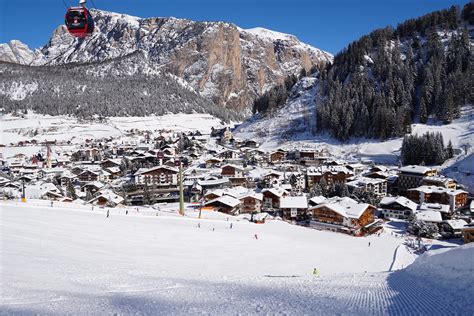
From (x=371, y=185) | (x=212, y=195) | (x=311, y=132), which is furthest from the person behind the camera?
(x=311, y=132)

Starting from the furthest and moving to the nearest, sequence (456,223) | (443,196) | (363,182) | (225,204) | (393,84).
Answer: (393,84) < (363,182) < (443,196) < (225,204) < (456,223)

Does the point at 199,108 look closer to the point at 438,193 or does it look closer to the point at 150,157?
the point at 150,157

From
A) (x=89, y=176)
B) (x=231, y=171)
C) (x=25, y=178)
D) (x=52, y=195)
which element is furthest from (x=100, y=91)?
(x=52, y=195)

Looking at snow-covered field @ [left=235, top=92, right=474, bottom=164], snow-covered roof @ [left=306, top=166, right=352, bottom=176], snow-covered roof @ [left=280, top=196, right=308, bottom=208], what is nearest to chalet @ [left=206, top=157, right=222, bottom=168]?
snow-covered field @ [left=235, top=92, right=474, bottom=164]

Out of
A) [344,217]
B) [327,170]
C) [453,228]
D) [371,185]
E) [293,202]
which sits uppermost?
[327,170]

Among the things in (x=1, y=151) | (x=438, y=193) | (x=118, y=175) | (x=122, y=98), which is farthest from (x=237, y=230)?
(x=122, y=98)

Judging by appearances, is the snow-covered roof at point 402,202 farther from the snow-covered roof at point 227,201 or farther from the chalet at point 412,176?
the snow-covered roof at point 227,201

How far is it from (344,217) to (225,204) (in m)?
12.5

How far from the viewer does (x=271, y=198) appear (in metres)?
41.0

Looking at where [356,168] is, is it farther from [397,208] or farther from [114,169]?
[114,169]

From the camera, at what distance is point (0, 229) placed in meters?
15.0

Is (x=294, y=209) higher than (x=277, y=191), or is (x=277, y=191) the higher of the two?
(x=277, y=191)

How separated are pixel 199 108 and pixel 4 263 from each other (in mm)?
163456

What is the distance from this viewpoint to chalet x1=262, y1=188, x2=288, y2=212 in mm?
40500
